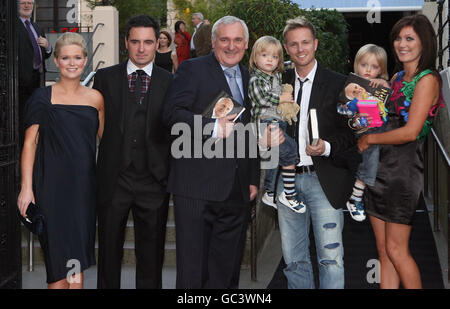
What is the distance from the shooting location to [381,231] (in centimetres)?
482

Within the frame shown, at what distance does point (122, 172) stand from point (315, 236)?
61.4 inches

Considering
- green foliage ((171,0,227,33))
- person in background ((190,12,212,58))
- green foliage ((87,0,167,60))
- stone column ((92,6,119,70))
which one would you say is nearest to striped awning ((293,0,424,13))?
green foliage ((171,0,227,33))

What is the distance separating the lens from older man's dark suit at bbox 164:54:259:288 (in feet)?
14.9

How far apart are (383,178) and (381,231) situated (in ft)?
1.45

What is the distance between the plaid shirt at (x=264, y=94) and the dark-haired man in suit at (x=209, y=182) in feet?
0.32

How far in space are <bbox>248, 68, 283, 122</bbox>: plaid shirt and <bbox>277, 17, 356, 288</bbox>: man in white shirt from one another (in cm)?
19

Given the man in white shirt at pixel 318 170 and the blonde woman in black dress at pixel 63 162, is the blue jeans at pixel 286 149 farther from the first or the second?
the blonde woman in black dress at pixel 63 162

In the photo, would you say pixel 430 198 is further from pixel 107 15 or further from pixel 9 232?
pixel 107 15

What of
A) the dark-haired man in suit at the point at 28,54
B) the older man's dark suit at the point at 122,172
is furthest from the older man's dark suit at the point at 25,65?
the older man's dark suit at the point at 122,172

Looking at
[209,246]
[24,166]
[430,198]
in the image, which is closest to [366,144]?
[209,246]

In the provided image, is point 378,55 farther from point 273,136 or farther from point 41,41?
point 41,41

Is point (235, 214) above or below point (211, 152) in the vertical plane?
below

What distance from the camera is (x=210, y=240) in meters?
4.71

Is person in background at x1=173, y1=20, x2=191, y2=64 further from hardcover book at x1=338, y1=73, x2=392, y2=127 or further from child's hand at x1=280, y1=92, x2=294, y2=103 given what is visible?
hardcover book at x1=338, y1=73, x2=392, y2=127
